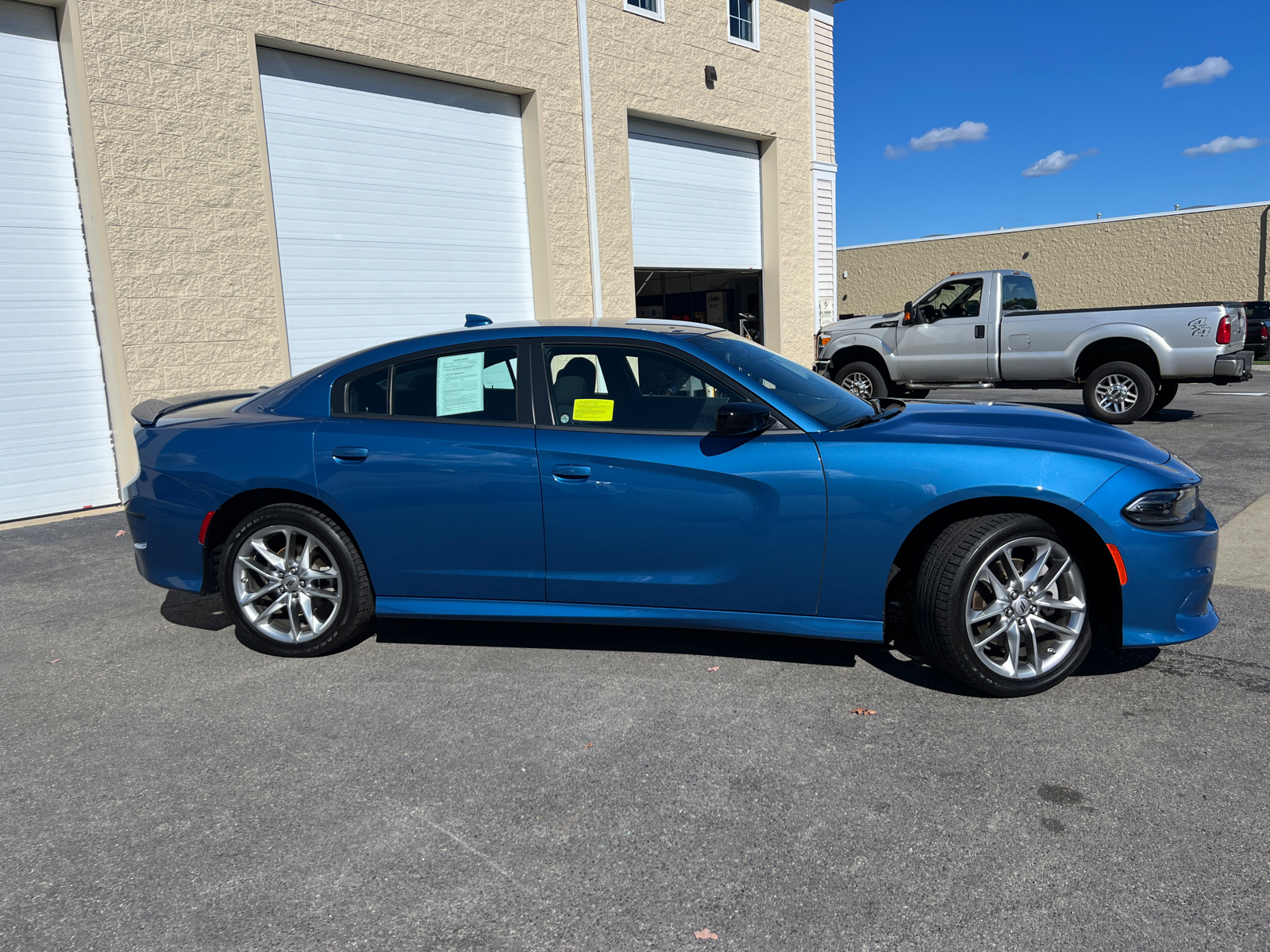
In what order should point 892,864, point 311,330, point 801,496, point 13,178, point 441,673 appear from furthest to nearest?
1. point 311,330
2. point 13,178
3. point 441,673
4. point 801,496
5. point 892,864

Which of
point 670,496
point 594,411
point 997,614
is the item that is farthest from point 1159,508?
point 594,411

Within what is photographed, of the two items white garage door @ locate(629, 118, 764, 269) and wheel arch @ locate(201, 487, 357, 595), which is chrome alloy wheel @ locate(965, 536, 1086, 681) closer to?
wheel arch @ locate(201, 487, 357, 595)

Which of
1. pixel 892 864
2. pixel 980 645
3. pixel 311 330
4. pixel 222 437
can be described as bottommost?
pixel 892 864

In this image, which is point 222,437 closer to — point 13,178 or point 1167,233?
point 13,178

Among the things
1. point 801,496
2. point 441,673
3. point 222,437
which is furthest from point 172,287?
point 801,496

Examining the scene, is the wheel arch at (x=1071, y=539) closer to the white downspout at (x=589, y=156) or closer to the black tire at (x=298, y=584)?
the black tire at (x=298, y=584)

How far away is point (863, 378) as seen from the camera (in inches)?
543

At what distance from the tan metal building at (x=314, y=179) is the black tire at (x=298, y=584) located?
16.1 feet

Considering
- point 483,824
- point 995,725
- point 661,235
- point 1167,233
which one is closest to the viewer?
point 483,824

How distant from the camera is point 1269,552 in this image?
17.5 ft

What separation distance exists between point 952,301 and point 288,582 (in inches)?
441

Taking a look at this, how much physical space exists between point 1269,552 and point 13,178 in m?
9.76

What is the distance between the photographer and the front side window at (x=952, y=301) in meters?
12.7

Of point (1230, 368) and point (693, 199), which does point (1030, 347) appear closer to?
point (1230, 368)
